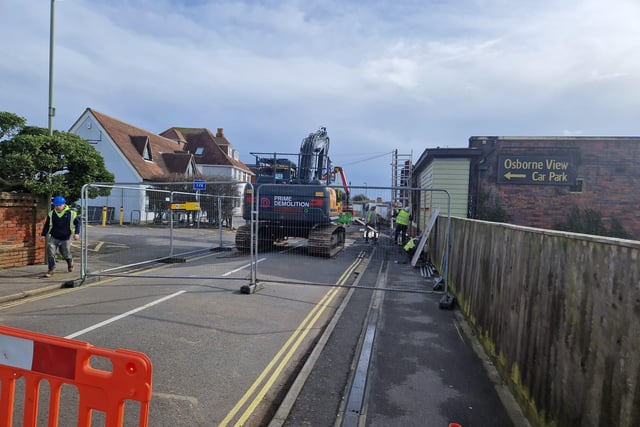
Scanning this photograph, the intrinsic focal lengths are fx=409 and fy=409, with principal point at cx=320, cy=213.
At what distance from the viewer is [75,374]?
226 centimetres

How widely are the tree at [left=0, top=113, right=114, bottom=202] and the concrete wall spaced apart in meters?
9.47

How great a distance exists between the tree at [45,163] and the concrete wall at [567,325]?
947 cm

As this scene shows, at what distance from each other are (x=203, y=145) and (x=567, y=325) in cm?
4636

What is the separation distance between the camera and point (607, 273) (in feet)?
8.14

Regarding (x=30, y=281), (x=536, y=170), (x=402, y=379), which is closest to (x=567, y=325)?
(x=402, y=379)

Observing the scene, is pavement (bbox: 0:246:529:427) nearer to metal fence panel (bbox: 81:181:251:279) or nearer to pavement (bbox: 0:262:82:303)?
pavement (bbox: 0:262:82:303)

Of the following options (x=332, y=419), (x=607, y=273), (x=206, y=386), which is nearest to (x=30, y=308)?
(x=206, y=386)

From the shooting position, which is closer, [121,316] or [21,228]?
[121,316]

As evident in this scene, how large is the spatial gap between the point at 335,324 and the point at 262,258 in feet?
20.6

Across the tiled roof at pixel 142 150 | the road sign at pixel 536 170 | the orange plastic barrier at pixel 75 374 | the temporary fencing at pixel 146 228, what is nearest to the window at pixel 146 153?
the tiled roof at pixel 142 150

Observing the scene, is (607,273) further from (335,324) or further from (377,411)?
(335,324)

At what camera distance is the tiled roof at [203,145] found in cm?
4434

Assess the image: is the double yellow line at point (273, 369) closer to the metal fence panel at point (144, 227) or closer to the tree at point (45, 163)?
the metal fence panel at point (144, 227)

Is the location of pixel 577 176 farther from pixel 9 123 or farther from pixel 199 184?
pixel 9 123
